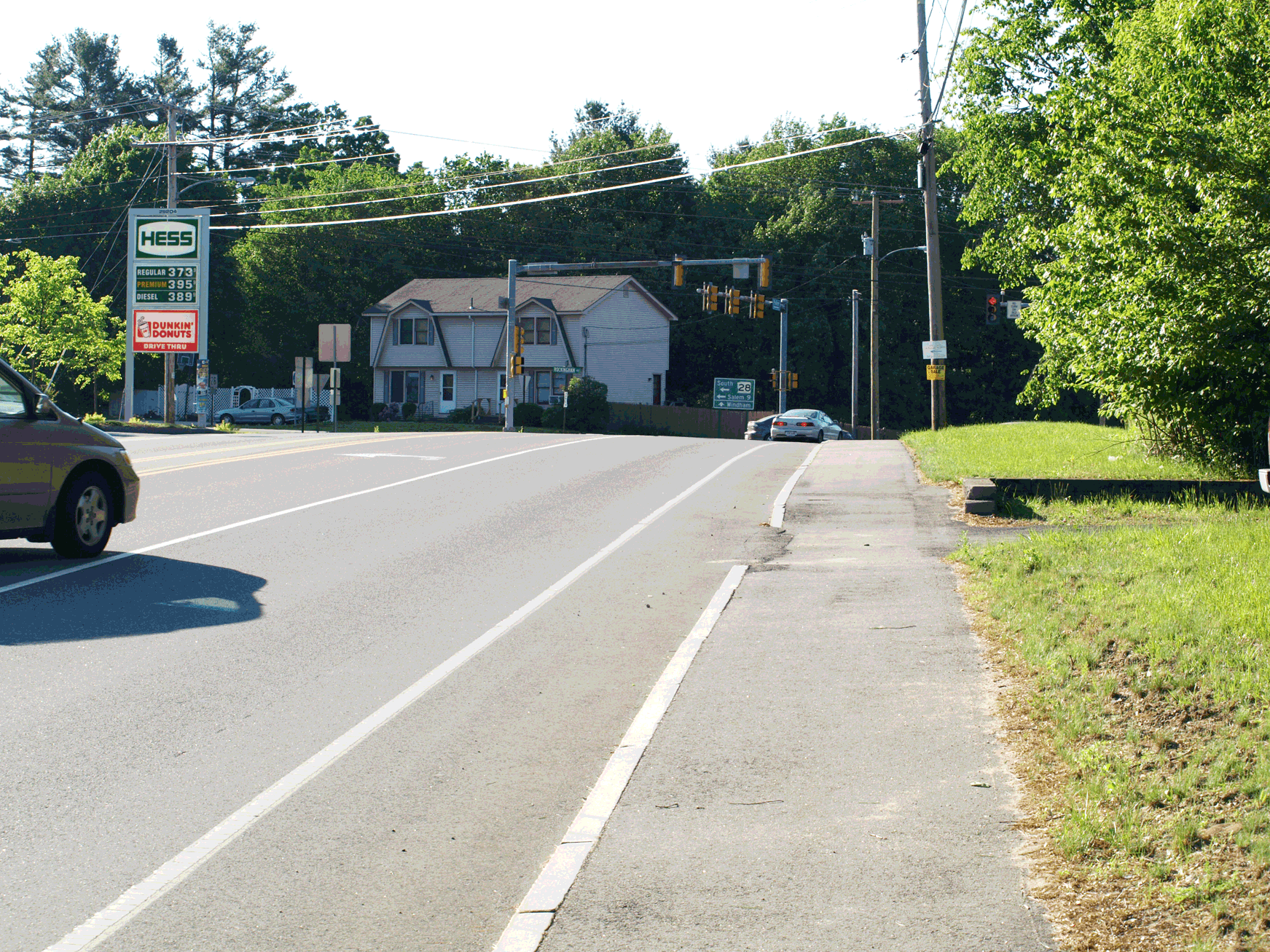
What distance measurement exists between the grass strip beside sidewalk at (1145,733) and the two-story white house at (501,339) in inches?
2183

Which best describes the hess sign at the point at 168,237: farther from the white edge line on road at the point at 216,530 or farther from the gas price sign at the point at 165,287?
the white edge line on road at the point at 216,530

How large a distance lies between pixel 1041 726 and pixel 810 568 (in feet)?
17.2

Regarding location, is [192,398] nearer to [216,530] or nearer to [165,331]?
[165,331]

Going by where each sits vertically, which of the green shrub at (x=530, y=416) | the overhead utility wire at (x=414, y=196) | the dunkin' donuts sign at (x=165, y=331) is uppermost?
the overhead utility wire at (x=414, y=196)

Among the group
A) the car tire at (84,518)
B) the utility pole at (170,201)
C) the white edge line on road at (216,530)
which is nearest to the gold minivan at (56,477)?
the car tire at (84,518)

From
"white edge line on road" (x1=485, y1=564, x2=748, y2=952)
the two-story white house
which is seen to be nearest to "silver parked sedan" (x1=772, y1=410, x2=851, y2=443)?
the two-story white house

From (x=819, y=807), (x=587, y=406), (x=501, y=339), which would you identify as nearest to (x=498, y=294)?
(x=501, y=339)

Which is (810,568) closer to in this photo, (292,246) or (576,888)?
(576,888)

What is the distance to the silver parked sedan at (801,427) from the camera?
43781 millimetres

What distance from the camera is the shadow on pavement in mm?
8609

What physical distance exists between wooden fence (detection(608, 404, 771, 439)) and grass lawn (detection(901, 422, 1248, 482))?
3791 cm

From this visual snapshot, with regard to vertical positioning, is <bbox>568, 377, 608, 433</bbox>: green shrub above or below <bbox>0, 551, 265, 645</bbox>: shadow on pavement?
above

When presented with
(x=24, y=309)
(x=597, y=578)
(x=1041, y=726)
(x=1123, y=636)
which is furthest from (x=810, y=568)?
(x=24, y=309)

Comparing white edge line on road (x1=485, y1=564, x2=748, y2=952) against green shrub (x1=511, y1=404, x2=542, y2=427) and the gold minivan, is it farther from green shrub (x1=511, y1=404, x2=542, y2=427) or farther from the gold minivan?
green shrub (x1=511, y1=404, x2=542, y2=427)
